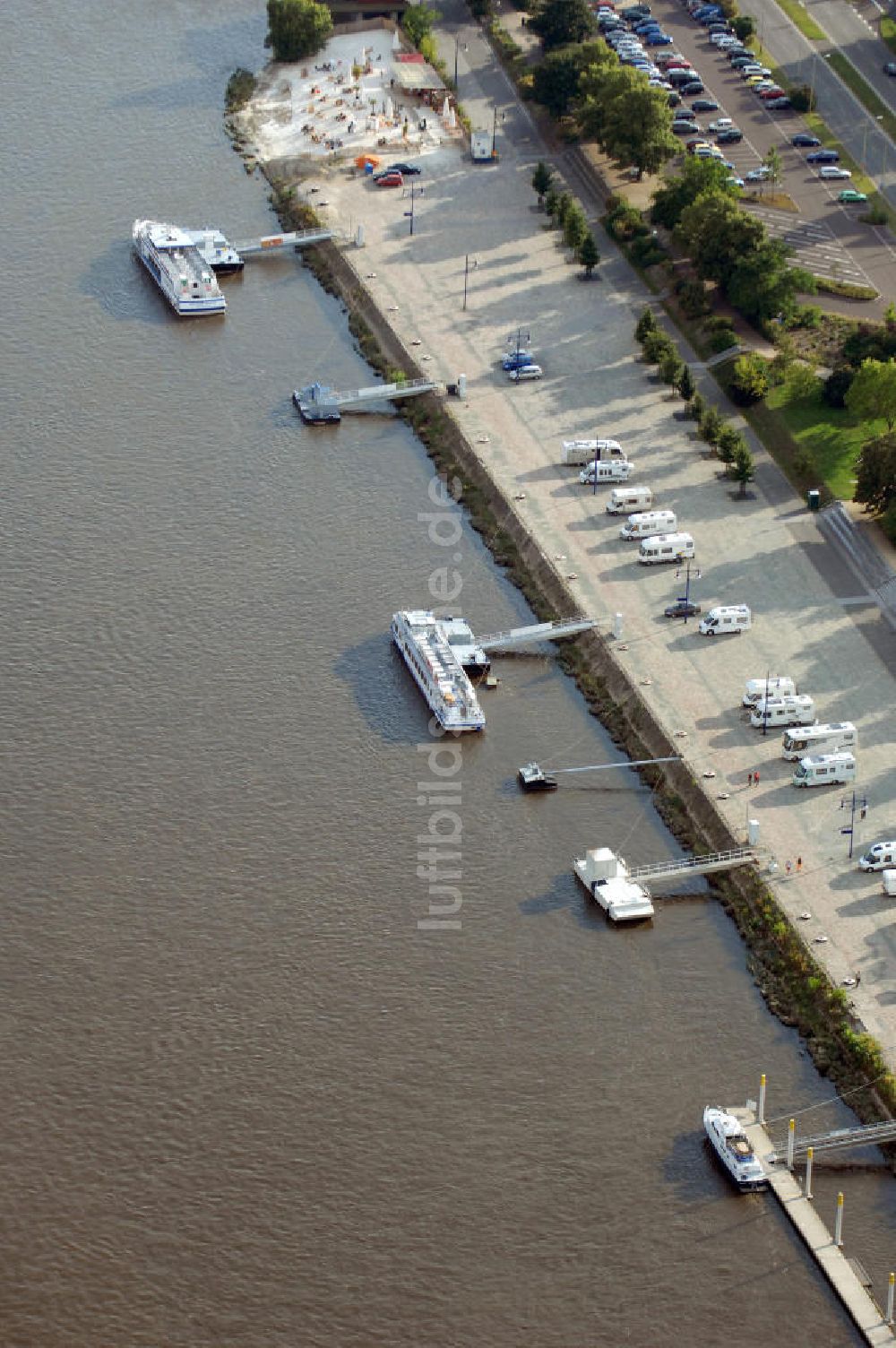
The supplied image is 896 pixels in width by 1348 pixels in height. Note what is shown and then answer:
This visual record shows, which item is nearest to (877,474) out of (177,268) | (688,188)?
(688,188)

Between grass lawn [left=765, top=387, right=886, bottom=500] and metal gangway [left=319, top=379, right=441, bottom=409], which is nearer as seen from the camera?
grass lawn [left=765, top=387, right=886, bottom=500]

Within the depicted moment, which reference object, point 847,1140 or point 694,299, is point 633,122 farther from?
point 847,1140

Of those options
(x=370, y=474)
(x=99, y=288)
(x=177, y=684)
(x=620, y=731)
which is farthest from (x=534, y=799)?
(x=99, y=288)

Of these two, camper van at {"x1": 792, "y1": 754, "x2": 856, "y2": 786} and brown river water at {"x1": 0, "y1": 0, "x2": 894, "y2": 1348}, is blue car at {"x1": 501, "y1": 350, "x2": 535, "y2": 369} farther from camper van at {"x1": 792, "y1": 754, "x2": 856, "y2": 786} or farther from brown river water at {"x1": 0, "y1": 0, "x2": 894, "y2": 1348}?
camper van at {"x1": 792, "y1": 754, "x2": 856, "y2": 786}

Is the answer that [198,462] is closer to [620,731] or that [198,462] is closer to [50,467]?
[50,467]

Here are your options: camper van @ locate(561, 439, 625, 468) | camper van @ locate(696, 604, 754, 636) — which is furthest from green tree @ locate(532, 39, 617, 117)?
camper van @ locate(696, 604, 754, 636)

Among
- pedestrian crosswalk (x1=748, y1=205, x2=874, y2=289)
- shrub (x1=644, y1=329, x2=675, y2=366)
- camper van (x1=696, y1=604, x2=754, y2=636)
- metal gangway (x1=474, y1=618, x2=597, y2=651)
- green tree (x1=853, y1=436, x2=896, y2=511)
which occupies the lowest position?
camper van (x1=696, y1=604, x2=754, y2=636)
